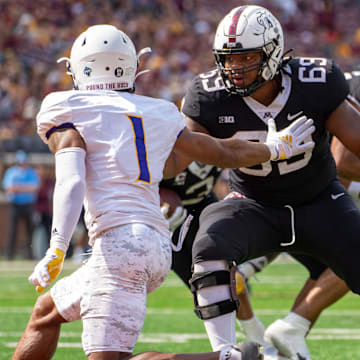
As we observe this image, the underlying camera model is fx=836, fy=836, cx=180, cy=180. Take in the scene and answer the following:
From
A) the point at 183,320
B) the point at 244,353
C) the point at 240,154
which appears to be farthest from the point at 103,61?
the point at 183,320

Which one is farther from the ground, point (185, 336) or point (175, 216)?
point (175, 216)

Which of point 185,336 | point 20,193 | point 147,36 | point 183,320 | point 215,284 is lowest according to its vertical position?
point 20,193

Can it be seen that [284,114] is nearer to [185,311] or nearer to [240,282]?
[240,282]

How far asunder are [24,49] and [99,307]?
14.2 meters

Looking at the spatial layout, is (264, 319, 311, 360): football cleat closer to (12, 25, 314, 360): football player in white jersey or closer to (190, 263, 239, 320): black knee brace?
(190, 263, 239, 320): black knee brace

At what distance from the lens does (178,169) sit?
4.12m

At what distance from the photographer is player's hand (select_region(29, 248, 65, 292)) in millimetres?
2934

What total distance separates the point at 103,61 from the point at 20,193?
10.3 metres

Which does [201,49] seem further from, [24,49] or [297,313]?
[297,313]

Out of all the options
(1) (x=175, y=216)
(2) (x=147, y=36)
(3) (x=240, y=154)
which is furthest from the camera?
(2) (x=147, y=36)

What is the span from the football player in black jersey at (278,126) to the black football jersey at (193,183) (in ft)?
3.81

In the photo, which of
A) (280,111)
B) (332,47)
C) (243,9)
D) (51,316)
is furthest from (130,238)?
(332,47)

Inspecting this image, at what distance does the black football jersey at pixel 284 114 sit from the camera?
411cm

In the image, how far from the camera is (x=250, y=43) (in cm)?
410
